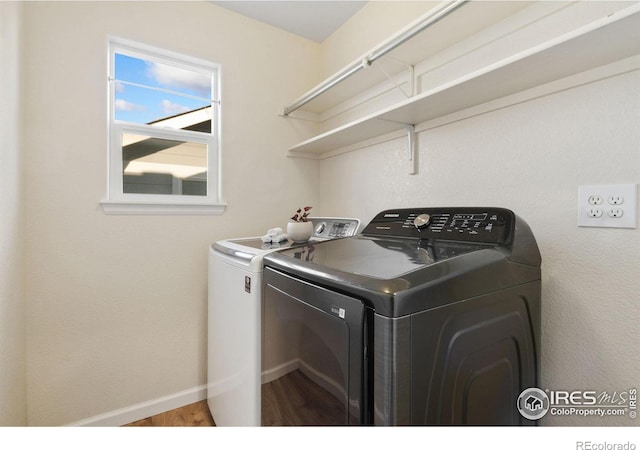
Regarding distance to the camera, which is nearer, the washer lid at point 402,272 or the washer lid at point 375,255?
the washer lid at point 402,272

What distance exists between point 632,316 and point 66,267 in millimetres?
2374

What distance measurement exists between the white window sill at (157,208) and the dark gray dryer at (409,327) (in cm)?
95

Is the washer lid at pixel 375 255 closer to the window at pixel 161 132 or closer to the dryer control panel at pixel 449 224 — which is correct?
the dryer control panel at pixel 449 224

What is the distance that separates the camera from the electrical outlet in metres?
0.93

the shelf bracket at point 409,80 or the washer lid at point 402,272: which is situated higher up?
the shelf bracket at point 409,80

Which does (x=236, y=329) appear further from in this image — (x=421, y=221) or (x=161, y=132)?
(x=161, y=132)

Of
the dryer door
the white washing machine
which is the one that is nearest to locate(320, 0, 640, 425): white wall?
the white washing machine

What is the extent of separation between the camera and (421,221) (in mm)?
1287

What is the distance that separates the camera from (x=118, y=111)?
1.74 metres

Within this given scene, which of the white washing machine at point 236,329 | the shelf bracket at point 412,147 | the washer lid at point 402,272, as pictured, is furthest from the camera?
the shelf bracket at point 412,147

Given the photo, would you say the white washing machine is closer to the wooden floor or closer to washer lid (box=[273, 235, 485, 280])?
the wooden floor

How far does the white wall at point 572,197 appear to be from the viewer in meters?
0.95

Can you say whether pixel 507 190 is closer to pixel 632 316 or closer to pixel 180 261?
pixel 632 316

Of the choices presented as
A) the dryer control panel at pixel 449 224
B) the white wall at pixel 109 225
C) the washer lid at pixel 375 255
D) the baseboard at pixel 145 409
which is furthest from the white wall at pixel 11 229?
the dryer control panel at pixel 449 224
